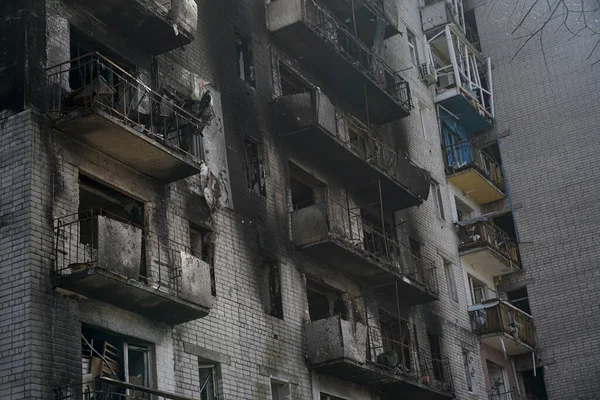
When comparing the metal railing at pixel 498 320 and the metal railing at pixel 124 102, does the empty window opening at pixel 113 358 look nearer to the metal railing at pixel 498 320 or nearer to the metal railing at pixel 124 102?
the metal railing at pixel 124 102

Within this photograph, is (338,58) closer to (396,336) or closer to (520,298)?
(396,336)

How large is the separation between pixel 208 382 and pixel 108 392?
14.5 ft

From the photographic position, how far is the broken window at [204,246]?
2309 cm

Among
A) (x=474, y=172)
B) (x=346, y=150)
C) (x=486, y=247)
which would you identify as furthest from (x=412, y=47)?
(x=346, y=150)

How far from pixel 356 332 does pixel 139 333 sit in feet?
25.3

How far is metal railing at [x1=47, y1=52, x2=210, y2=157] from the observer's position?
64.6ft

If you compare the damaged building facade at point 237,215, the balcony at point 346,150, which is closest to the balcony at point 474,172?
the damaged building facade at point 237,215

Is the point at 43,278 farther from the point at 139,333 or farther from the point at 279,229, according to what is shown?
the point at 279,229

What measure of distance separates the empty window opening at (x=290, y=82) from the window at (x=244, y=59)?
1.72 m

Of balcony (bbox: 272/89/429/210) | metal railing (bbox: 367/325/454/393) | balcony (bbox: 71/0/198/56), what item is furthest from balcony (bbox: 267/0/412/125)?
metal railing (bbox: 367/325/454/393)

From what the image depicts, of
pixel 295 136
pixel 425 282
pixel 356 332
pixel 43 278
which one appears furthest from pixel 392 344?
pixel 43 278

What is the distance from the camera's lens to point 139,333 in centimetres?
2020

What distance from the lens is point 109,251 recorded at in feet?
61.2

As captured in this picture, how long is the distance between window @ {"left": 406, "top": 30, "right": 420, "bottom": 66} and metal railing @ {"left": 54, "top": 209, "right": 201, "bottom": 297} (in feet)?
67.7
